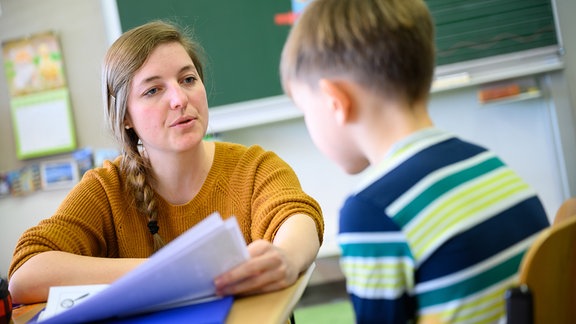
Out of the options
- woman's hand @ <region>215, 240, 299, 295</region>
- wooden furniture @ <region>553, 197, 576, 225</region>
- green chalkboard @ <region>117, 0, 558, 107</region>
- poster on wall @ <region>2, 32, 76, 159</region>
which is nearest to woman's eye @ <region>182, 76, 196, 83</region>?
woman's hand @ <region>215, 240, 299, 295</region>

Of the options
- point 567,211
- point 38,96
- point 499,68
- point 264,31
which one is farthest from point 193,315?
point 38,96

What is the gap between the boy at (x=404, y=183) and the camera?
77 centimetres

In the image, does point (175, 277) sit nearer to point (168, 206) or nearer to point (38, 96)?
point (168, 206)

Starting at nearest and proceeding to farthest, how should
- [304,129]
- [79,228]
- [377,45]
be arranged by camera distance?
1. [377,45]
2. [79,228]
3. [304,129]

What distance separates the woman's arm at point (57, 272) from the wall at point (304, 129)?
222 cm

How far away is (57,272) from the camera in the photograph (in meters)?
1.21

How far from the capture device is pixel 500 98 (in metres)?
3.17

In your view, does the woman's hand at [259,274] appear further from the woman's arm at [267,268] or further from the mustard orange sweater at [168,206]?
the mustard orange sweater at [168,206]

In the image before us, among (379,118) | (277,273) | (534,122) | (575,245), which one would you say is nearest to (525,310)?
(575,245)

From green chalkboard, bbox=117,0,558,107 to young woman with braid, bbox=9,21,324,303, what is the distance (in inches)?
64.4

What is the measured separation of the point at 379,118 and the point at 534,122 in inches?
107

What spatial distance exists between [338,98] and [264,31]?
247 cm

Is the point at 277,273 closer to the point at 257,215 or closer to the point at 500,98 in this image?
the point at 257,215

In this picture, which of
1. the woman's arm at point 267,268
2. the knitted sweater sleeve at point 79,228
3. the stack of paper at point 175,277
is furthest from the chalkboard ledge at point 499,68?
the stack of paper at point 175,277
